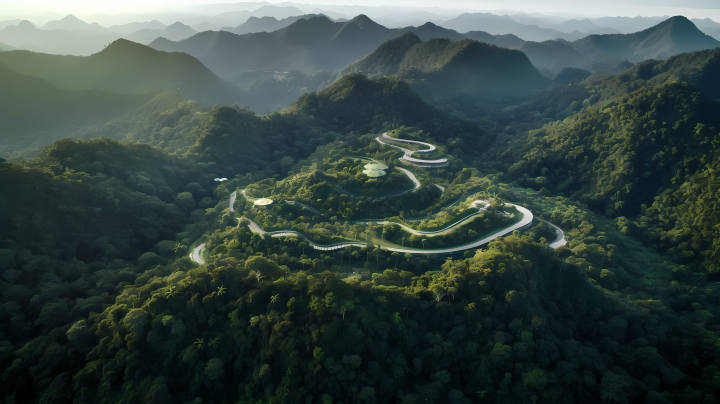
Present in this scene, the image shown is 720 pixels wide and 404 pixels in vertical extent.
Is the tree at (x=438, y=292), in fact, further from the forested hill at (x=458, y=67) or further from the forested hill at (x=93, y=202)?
the forested hill at (x=458, y=67)

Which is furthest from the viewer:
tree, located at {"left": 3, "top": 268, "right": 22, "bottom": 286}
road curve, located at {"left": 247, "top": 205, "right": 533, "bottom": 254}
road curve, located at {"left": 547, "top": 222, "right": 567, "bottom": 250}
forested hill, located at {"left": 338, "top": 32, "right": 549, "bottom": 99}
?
forested hill, located at {"left": 338, "top": 32, "right": 549, "bottom": 99}

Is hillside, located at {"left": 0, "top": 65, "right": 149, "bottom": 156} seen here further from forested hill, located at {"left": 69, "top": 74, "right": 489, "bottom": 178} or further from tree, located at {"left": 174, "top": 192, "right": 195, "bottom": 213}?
tree, located at {"left": 174, "top": 192, "right": 195, "bottom": 213}

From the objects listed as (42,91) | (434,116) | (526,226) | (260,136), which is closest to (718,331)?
(526,226)

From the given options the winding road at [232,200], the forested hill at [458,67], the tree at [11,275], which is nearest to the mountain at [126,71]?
the forested hill at [458,67]


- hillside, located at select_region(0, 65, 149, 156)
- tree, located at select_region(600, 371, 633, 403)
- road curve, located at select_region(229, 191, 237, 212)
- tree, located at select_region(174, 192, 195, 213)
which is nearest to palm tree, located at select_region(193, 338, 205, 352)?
road curve, located at select_region(229, 191, 237, 212)

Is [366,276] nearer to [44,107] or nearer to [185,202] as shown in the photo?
[185,202]

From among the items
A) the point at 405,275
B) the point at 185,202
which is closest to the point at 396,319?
the point at 405,275

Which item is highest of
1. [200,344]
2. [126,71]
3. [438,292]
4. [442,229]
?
[126,71]
